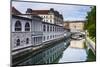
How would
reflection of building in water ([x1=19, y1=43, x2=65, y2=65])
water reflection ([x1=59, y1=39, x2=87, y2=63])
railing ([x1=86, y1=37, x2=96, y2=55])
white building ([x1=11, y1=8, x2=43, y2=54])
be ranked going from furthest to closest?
railing ([x1=86, y1=37, x2=96, y2=55]) → water reflection ([x1=59, y1=39, x2=87, y2=63]) → reflection of building in water ([x1=19, y1=43, x2=65, y2=65]) → white building ([x1=11, y1=8, x2=43, y2=54])

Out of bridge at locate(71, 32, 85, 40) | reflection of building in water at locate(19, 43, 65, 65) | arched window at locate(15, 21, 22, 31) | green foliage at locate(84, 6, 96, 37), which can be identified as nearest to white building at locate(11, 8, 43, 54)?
arched window at locate(15, 21, 22, 31)

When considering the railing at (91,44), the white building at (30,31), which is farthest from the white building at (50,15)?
the railing at (91,44)

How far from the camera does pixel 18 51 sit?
241cm

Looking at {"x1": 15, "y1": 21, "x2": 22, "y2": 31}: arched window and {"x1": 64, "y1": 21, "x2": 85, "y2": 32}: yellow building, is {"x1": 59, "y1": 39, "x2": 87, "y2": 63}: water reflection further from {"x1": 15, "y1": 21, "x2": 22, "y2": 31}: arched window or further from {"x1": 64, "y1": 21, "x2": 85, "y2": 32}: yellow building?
{"x1": 15, "y1": 21, "x2": 22, "y2": 31}: arched window

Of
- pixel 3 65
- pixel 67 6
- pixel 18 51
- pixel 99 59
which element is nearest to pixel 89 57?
pixel 99 59

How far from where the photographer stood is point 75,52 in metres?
2.74

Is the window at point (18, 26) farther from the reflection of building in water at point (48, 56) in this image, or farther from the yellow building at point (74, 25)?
the yellow building at point (74, 25)

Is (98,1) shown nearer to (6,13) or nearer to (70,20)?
(70,20)

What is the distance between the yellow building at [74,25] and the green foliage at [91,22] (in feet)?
0.23

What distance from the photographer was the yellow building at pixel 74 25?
2.70 m

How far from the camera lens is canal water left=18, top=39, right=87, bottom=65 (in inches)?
100.0

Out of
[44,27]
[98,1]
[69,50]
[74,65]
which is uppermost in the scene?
[98,1]

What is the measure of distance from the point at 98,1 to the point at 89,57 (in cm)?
81

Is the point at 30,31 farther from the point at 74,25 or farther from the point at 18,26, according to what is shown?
the point at 74,25
